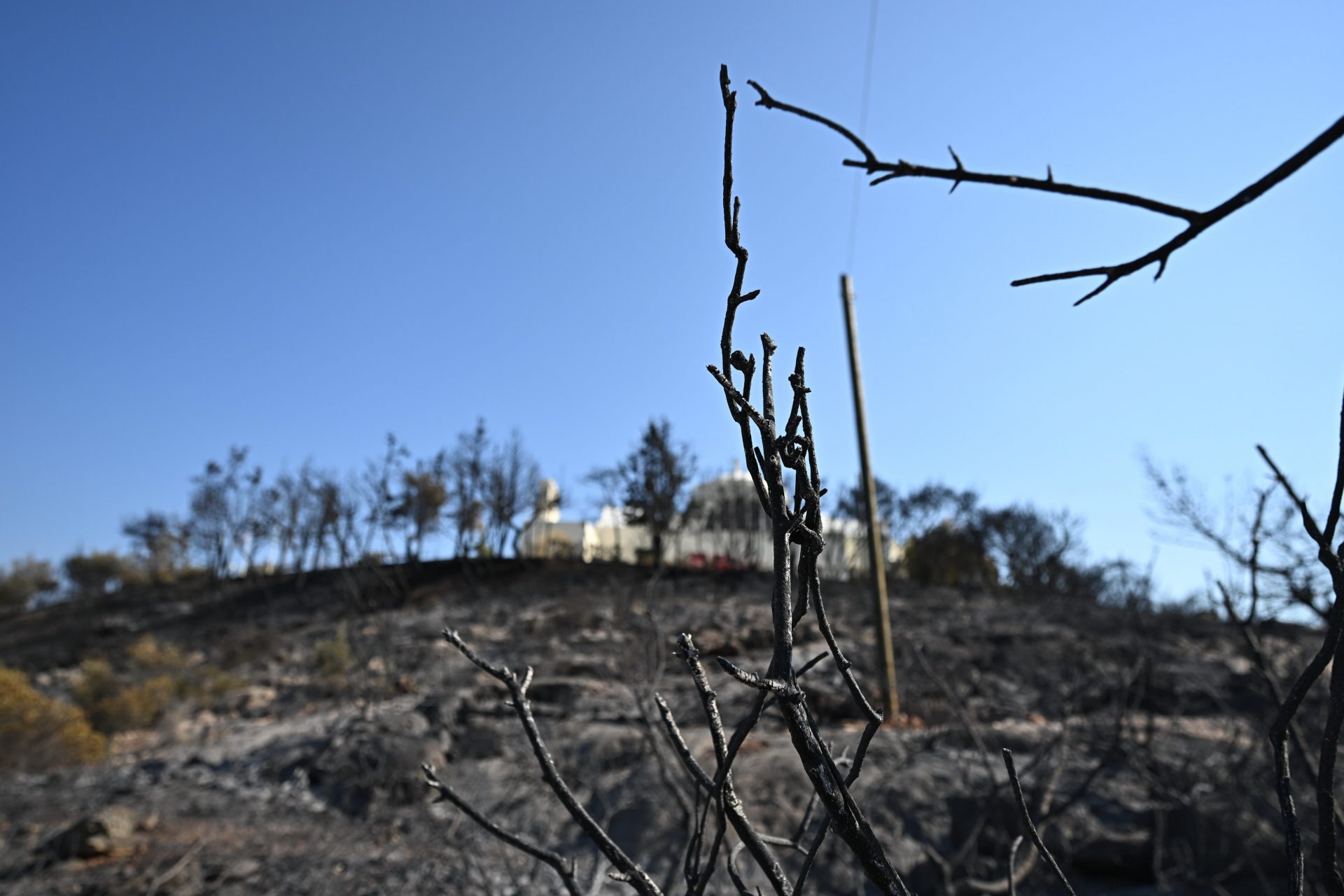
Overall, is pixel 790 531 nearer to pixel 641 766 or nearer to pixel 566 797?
pixel 566 797

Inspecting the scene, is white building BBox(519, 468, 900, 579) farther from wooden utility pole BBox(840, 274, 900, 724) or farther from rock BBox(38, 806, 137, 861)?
rock BBox(38, 806, 137, 861)

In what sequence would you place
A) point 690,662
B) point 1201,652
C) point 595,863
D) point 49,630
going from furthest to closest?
point 49,630 < point 1201,652 < point 595,863 < point 690,662

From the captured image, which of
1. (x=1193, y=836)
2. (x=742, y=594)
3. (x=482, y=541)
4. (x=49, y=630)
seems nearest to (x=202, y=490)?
(x=49, y=630)

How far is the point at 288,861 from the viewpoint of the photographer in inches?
243

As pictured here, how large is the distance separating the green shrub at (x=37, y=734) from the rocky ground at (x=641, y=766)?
47 centimetres

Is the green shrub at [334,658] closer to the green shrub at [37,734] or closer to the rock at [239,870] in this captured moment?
the green shrub at [37,734]

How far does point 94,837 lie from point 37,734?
4.34m

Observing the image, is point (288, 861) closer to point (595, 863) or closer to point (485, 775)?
point (485, 775)

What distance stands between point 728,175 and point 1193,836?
6162 mm

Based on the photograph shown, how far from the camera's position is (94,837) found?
22.0 feet

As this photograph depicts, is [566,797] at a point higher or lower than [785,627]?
lower

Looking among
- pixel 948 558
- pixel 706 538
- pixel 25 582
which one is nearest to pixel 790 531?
pixel 948 558

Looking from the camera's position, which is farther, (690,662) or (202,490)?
(202,490)

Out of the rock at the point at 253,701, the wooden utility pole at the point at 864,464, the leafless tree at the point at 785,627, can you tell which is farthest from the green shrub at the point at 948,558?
the leafless tree at the point at 785,627
